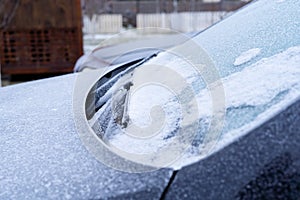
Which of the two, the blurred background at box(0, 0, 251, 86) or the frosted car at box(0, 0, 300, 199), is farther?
the blurred background at box(0, 0, 251, 86)

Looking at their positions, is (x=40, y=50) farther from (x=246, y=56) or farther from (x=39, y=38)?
(x=246, y=56)

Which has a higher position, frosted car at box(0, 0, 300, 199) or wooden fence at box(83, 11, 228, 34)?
frosted car at box(0, 0, 300, 199)

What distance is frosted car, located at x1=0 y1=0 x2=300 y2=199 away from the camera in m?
0.92

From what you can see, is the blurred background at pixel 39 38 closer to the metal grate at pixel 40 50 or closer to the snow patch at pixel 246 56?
the metal grate at pixel 40 50

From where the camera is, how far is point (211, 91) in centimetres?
120

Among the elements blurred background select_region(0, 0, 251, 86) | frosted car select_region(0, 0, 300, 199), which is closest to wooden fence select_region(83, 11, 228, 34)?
blurred background select_region(0, 0, 251, 86)

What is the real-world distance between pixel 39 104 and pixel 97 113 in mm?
434

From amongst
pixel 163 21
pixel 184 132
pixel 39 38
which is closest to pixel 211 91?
pixel 184 132

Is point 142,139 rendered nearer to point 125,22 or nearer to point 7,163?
point 7,163

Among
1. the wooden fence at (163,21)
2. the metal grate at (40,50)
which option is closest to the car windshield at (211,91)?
the metal grate at (40,50)

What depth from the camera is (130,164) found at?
3.36 ft

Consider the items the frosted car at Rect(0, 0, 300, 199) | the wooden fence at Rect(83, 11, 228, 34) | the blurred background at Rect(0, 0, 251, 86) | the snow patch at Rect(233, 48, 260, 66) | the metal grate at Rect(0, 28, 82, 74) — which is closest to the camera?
the frosted car at Rect(0, 0, 300, 199)

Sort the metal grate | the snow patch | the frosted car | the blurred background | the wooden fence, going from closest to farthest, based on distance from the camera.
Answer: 1. the frosted car
2. the snow patch
3. the blurred background
4. the metal grate
5. the wooden fence

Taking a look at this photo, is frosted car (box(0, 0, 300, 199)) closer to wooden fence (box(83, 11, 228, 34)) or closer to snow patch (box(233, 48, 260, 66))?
snow patch (box(233, 48, 260, 66))
